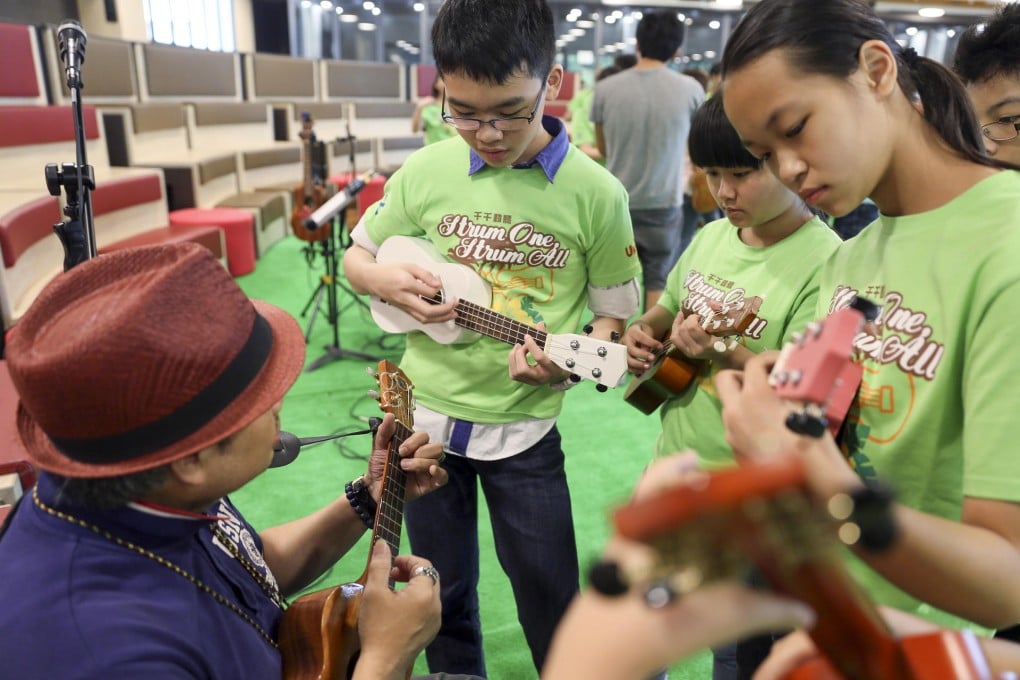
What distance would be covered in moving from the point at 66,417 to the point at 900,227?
3.56 ft

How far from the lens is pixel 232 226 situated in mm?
5535

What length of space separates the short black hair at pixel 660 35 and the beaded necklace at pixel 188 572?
11.1 ft

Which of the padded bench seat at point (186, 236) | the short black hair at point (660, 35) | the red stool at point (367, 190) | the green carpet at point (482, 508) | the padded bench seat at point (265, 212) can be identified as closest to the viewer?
the green carpet at point (482, 508)

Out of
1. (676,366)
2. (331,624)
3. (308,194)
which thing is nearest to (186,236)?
(308,194)

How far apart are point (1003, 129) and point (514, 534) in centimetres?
134

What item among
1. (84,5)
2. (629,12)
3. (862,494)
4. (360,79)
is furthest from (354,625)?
(629,12)

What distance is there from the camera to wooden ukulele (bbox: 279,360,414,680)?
3.52ft

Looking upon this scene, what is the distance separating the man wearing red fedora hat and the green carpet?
3.68 ft

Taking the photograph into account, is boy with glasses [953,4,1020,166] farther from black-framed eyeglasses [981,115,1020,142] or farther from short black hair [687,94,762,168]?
short black hair [687,94,762,168]

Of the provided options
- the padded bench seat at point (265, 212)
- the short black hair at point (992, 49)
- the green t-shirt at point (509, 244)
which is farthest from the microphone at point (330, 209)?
the padded bench seat at point (265, 212)

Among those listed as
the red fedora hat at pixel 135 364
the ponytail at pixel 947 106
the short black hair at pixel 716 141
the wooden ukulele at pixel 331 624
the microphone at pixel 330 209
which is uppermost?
the ponytail at pixel 947 106

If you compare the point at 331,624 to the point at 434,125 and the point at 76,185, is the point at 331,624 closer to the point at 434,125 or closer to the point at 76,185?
the point at 76,185

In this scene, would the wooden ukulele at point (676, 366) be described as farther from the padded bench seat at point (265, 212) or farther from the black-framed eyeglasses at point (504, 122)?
the padded bench seat at point (265, 212)

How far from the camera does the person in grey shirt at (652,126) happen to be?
12.0ft
